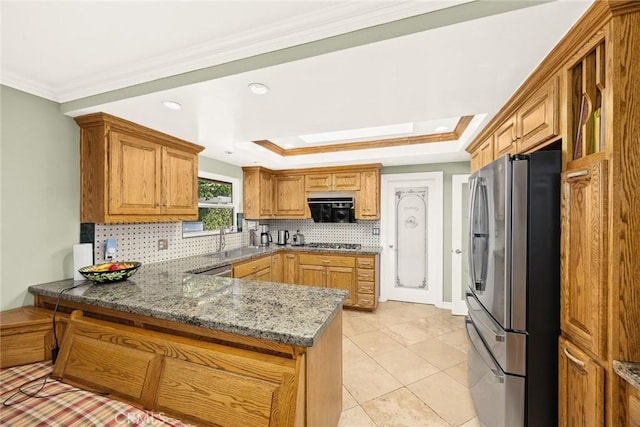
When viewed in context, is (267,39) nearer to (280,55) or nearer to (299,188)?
(280,55)

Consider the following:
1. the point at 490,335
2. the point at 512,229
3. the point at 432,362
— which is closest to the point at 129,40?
the point at 512,229

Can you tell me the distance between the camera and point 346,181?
429 centimetres

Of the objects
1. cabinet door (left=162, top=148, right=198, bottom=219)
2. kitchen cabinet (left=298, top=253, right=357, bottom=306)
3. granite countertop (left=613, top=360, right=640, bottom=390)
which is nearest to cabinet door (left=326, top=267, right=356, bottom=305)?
kitchen cabinet (left=298, top=253, right=357, bottom=306)

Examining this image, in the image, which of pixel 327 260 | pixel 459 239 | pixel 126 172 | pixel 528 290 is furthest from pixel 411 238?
pixel 126 172

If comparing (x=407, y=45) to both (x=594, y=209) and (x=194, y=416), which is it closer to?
(x=594, y=209)

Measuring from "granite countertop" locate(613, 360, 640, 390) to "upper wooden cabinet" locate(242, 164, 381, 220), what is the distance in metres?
3.24

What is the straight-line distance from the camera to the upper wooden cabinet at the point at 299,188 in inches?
164

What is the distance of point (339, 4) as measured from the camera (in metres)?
1.18

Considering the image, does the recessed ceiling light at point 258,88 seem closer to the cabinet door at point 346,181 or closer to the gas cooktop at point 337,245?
the cabinet door at point 346,181

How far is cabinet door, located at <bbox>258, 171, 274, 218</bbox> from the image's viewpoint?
4351 millimetres

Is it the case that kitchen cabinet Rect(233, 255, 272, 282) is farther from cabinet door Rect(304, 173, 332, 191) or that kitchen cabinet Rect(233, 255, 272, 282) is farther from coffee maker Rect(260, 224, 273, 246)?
cabinet door Rect(304, 173, 332, 191)

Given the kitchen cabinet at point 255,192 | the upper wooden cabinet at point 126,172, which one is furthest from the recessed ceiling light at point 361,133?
the upper wooden cabinet at point 126,172

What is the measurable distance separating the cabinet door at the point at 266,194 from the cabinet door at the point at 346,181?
1155 mm

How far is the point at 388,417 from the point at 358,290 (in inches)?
82.3
